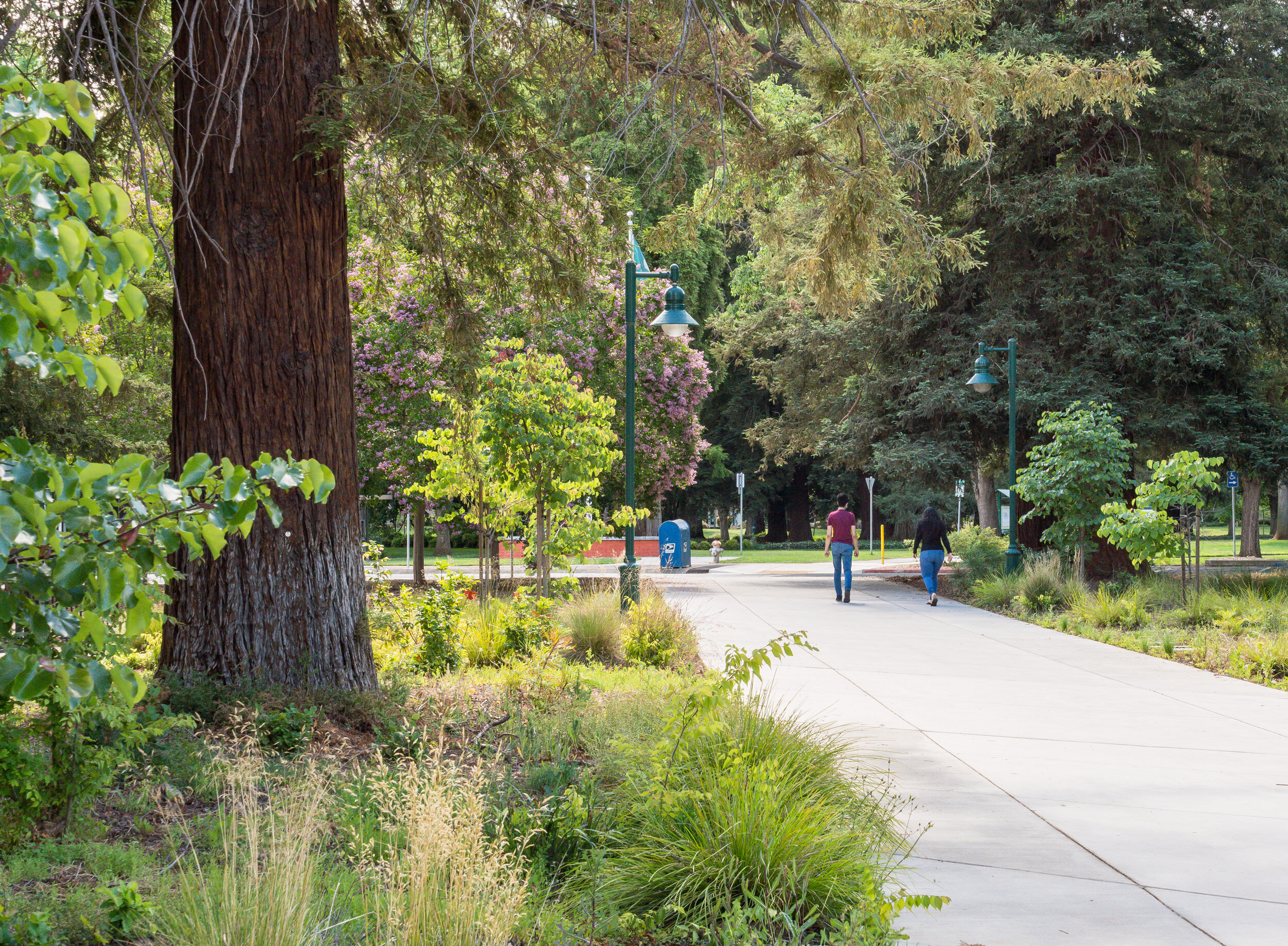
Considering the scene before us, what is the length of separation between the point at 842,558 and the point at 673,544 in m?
10.8

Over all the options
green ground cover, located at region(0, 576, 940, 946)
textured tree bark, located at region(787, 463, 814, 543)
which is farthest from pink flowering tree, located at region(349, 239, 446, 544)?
textured tree bark, located at region(787, 463, 814, 543)

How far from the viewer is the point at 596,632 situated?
1113 cm

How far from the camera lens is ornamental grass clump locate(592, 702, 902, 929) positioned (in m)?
4.00

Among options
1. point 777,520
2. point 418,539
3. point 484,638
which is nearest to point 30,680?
point 484,638

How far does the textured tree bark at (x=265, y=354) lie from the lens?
685 centimetres

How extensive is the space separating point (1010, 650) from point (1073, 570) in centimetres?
744

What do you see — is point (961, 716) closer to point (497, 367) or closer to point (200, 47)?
point (497, 367)

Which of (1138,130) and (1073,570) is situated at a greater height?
(1138,130)

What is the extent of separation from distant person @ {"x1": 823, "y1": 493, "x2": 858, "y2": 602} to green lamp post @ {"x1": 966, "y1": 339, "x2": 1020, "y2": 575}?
3.08 meters

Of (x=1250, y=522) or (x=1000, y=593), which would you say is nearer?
(x=1000, y=593)

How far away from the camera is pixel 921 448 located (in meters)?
21.5

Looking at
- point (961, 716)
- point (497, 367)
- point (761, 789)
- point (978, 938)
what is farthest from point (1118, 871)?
point (497, 367)

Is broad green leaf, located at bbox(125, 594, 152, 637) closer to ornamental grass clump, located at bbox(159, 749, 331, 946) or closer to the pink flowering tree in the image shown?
ornamental grass clump, located at bbox(159, 749, 331, 946)

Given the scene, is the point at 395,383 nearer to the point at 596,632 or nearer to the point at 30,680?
the point at 596,632
